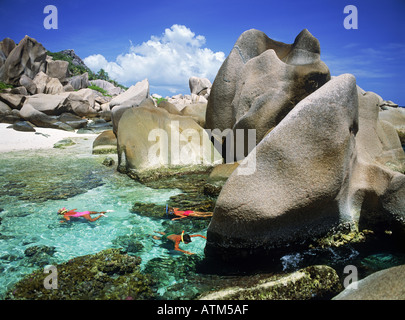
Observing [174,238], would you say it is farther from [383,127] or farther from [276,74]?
[383,127]

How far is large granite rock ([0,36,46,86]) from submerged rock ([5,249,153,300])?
37.1m

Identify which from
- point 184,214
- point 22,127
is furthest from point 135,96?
point 184,214

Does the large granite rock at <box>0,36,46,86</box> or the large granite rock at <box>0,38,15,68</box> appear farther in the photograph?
the large granite rock at <box>0,38,15,68</box>

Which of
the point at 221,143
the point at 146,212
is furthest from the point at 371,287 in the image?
the point at 221,143

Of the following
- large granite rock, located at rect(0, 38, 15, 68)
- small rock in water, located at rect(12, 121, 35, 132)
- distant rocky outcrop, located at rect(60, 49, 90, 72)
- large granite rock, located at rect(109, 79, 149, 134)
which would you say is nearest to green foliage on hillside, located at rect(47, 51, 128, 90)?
distant rocky outcrop, located at rect(60, 49, 90, 72)

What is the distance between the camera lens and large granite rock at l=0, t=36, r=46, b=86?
33375 mm

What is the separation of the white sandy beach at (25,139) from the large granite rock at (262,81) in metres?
10.3

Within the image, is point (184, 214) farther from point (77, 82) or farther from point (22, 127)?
point (77, 82)

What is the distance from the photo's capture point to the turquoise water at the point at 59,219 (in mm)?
4230

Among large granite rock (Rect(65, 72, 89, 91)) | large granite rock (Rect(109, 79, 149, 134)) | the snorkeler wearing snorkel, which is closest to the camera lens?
the snorkeler wearing snorkel

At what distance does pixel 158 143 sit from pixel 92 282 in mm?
5708

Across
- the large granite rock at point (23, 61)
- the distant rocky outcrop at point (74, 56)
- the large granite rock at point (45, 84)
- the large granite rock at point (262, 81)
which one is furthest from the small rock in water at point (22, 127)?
the distant rocky outcrop at point (74, 56)

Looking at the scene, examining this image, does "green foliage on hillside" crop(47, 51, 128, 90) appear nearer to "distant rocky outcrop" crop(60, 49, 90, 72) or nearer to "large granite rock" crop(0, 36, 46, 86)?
"distant rocky outcrop" crop(60, 49, 90, 72)
